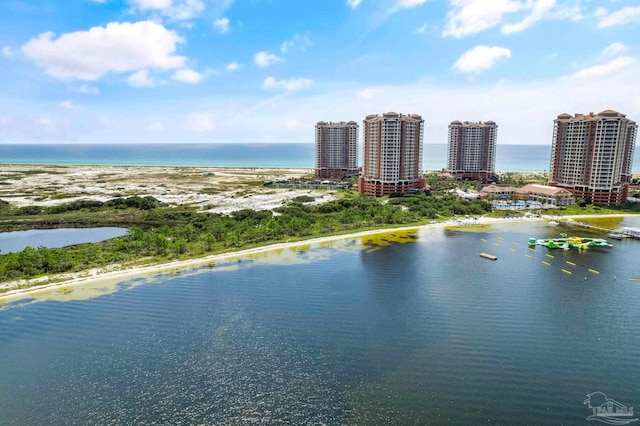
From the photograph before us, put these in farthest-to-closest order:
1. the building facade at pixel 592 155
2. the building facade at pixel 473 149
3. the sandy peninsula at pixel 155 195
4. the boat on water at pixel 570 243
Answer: the building facade at pixel 473 149, the building facade at pixel 592 155, the boat on water at pixel 570 243, the sandy peninsula at pixel 155 195

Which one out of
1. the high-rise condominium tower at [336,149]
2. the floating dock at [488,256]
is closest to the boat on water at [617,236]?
the floating dock at [488,256]

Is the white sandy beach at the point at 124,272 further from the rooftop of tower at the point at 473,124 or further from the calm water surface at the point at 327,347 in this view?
the rooftop of tower at the point at 473,124

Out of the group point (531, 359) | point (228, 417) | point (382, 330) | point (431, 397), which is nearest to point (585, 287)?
point (531, 359)

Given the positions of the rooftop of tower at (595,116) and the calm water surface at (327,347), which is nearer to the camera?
the calm water surface at (327,347)

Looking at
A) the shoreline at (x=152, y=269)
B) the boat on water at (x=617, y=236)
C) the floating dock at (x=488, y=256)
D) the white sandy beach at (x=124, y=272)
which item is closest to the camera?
the shoreline at (x=152, y=269)

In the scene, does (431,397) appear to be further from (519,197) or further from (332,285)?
(519,197)

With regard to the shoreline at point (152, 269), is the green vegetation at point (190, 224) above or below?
above
